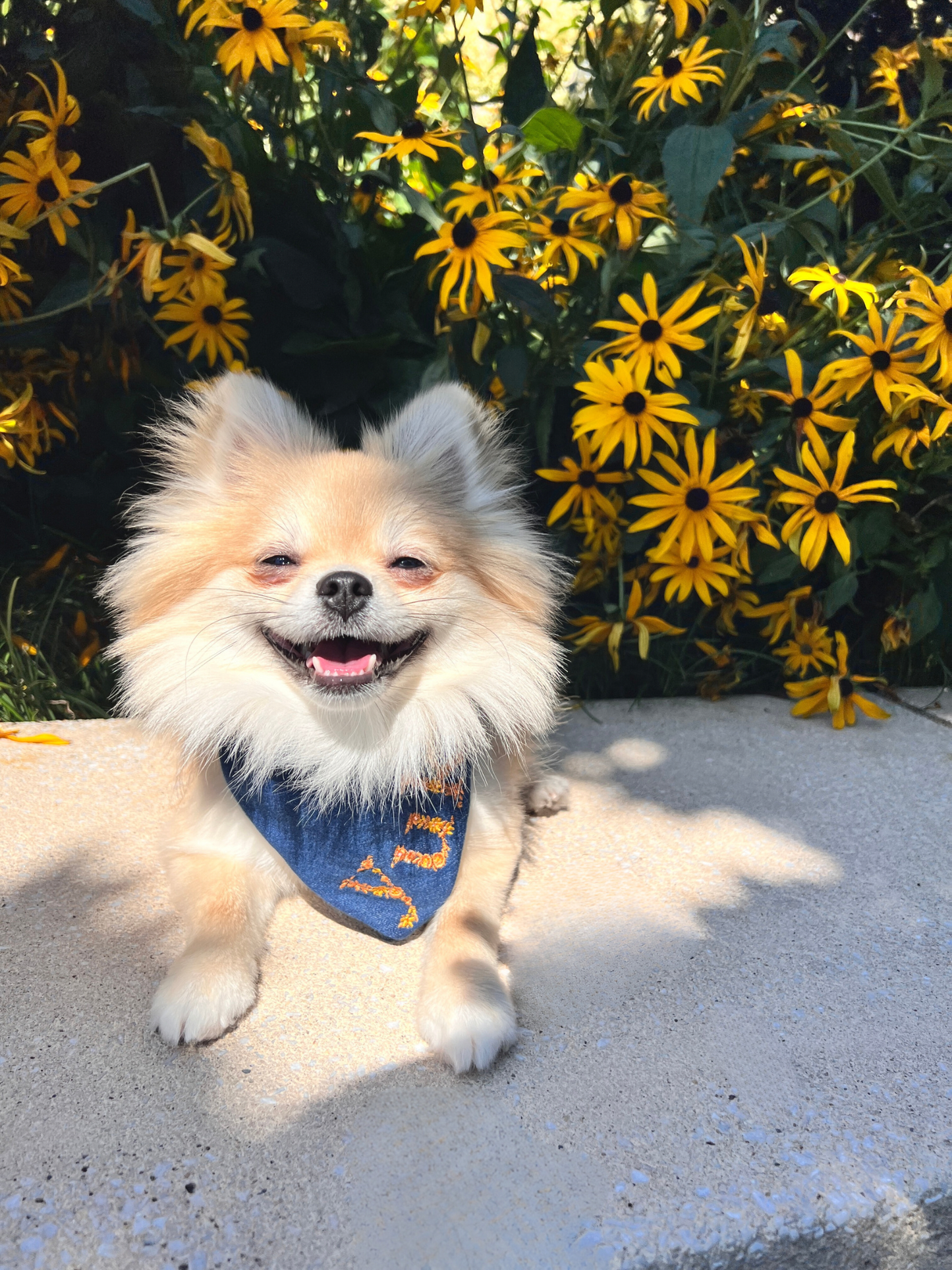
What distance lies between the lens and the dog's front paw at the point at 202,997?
179 cm

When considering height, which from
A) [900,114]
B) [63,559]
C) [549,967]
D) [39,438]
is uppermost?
[900,114]

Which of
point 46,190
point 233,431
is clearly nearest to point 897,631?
point 233,431

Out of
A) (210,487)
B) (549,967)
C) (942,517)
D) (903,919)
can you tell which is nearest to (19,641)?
(210,487)

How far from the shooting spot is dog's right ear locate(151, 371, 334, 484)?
2.26m

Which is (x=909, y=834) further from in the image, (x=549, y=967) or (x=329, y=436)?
(x=329, y=436)

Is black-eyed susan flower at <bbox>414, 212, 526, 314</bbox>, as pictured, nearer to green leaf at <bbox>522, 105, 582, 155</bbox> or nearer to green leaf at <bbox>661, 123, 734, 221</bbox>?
green leaf at <bbox>522, 105, 582, 155</bbox>

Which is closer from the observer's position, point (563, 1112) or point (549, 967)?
point (563, 1112)

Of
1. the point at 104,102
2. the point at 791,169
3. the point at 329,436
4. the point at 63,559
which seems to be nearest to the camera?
the point at 329,436

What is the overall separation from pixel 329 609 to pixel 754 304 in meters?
1.53

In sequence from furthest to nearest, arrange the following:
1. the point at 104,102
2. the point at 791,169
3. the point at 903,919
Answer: the point at 791,169, the point at 104,102, the point at 903,919

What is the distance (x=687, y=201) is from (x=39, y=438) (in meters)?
2.06

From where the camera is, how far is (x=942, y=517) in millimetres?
3195

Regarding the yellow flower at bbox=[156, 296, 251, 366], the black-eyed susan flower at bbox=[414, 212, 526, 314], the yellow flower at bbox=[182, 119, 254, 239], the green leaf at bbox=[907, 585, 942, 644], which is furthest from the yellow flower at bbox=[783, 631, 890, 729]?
the yellow flower at bbox=[182, 119, 254, 239]

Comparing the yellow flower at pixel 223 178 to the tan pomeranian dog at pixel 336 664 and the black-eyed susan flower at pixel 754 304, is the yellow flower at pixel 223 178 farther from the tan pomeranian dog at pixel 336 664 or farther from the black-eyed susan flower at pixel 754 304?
the black-eyed susan flower at pixel 754 304
